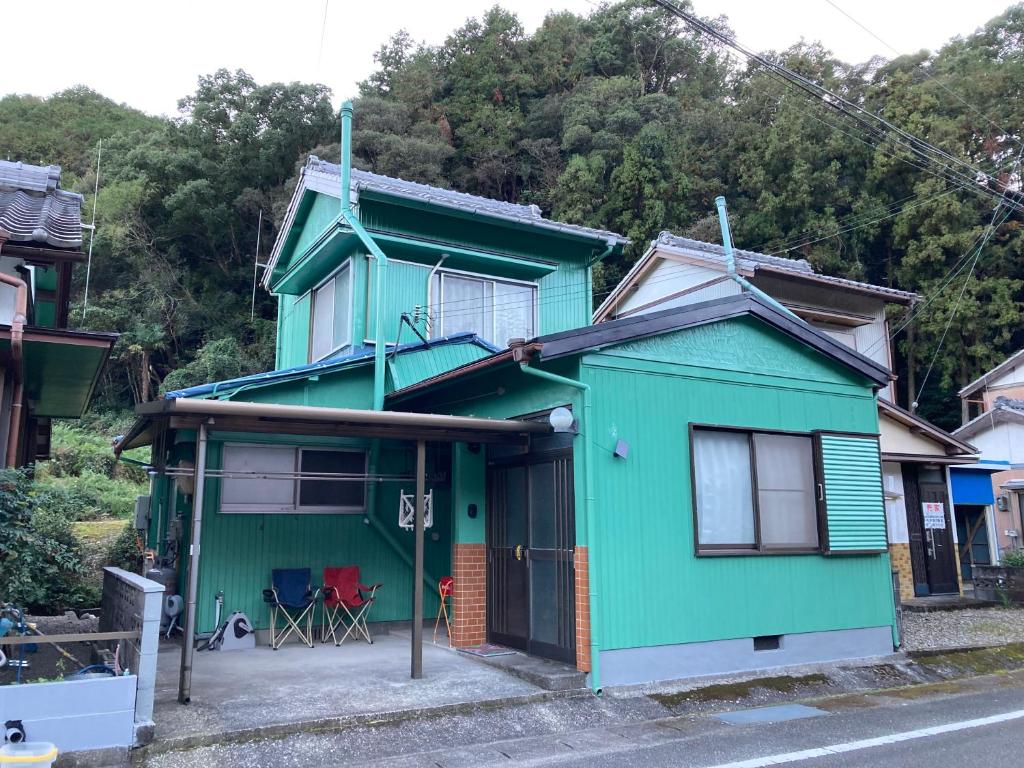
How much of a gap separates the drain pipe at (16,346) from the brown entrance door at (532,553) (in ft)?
14.8

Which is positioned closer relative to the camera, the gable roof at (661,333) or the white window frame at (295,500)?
the gable roof at (661,333)

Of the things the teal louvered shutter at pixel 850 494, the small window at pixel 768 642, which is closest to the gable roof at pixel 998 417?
the teal louvered shutter at pixel 850 494

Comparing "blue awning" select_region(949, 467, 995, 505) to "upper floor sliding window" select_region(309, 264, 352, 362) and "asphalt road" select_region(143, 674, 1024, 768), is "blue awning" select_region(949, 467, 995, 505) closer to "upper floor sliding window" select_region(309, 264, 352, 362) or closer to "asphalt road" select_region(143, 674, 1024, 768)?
Result: "asphalt road" select_region(143, 674, 1024, 768)

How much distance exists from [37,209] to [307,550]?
4826mm

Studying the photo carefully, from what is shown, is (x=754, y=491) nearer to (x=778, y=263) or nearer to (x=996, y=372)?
(x=778, y=263)

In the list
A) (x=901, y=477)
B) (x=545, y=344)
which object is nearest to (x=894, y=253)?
(x=901, y=477)

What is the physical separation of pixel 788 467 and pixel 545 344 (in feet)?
10.4

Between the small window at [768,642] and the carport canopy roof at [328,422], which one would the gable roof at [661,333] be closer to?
the carport canopy roof at [328,422]

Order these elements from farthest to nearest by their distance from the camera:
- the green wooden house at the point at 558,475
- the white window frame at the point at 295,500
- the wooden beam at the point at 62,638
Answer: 1. the white window frame at the point at 295,500
2. the green wooden house at the point at 558,475
3. the wooden beam at the point at 62,638

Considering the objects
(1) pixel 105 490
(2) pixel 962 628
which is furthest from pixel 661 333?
(1) pixel 105 490

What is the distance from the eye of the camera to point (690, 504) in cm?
707

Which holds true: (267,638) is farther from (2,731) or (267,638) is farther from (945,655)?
(945,655)

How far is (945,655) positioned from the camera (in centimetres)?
817

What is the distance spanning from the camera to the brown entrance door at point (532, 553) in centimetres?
679
